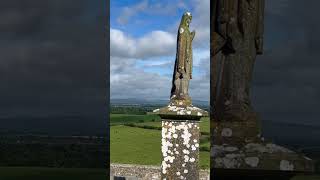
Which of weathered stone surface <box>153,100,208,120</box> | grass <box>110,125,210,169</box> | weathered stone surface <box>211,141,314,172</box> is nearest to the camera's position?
weathered stone surface <box>153,100,208,120</box>

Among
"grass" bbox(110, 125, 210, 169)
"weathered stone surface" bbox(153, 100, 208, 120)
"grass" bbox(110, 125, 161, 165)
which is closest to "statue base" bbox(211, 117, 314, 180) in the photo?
"weathered stone surface" bbox(153, 100, 208, 120)

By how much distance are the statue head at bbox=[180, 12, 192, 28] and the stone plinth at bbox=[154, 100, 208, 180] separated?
1.21 metres

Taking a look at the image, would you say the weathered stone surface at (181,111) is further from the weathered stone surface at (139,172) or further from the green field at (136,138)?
the green field at (136,138)

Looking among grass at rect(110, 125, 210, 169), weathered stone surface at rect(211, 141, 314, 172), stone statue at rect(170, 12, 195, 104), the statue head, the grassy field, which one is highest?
the statue head

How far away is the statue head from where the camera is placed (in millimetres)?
7473

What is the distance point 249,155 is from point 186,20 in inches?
98.8

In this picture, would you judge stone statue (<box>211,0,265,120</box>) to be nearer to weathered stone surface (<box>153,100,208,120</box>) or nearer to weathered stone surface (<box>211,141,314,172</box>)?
weathered stone surface (<box>211,141,314,172</box>)

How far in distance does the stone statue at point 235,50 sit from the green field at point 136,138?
21.0 ft

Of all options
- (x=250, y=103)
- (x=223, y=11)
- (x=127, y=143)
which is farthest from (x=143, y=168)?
(x=127, y=143)

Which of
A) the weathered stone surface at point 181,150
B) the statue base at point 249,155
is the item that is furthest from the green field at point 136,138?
the weathered stone surface at point 181,150

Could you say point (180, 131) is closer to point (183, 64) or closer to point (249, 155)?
point (183, 64)

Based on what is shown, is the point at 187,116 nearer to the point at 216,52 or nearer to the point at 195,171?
the point at 195,171

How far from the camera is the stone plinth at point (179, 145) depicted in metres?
7.18

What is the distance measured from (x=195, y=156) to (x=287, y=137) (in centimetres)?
445
